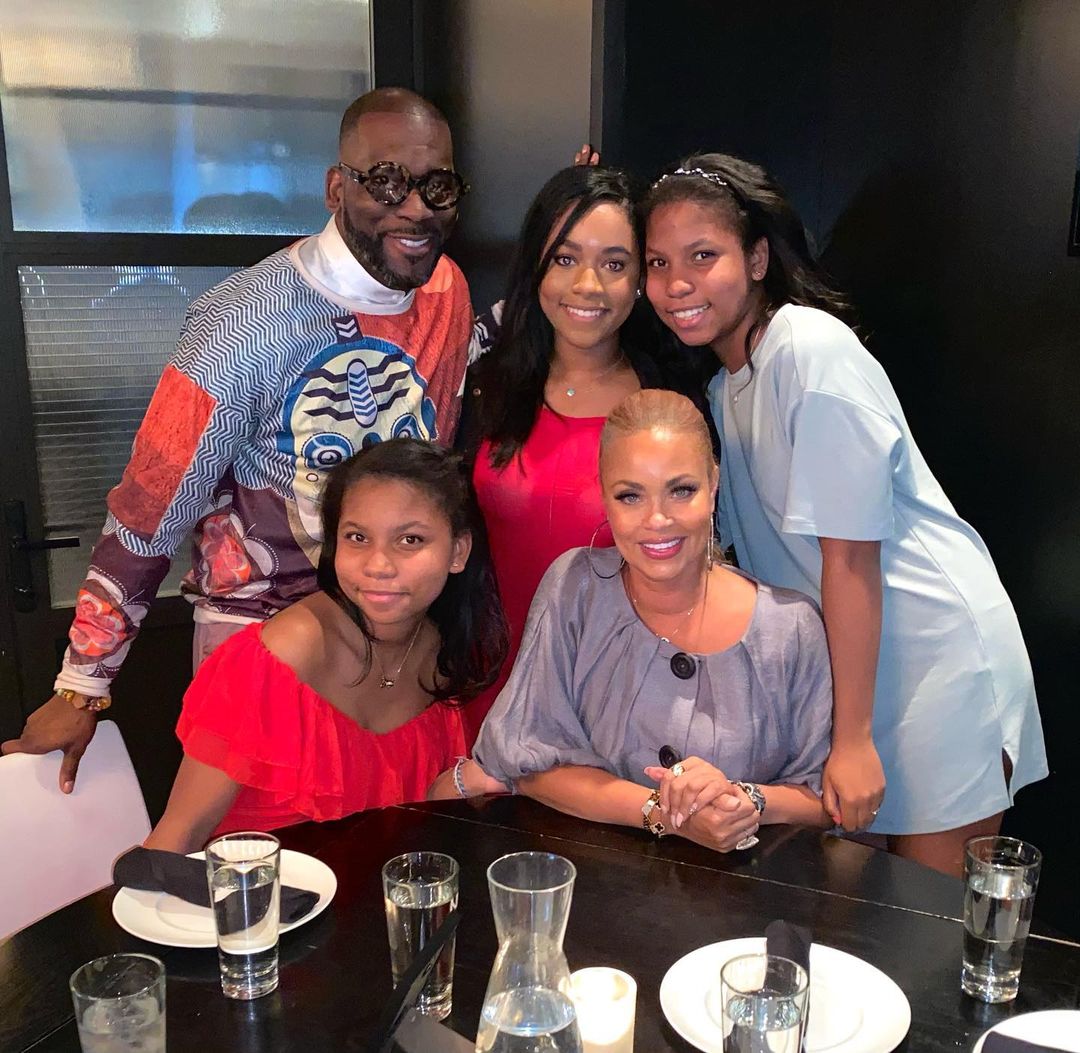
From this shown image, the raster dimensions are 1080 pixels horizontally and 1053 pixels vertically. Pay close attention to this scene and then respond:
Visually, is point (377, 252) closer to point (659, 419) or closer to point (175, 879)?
point (659, 419)

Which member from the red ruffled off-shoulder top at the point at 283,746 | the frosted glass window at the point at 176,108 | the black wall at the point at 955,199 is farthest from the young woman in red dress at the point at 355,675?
the frosted glass window at the point at 176,108

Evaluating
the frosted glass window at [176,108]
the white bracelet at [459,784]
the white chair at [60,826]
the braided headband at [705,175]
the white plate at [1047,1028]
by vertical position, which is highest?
the frosted glass window at [176,108]

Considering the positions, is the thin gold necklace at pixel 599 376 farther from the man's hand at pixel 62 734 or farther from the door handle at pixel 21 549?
the door handle at pixel 21 549

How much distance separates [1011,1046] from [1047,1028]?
0.27 ft

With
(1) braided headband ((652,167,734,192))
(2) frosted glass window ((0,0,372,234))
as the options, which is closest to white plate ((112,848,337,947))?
(1) braided headband ((652,167,734,192))

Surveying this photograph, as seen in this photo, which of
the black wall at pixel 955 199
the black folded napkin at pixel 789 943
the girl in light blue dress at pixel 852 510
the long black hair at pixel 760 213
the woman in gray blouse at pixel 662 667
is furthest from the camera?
the black wall at pixel 955 199

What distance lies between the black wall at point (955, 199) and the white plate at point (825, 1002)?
57.5 inches

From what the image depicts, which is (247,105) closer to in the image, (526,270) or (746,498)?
(526,270)

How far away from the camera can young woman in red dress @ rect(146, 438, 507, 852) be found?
1790mm

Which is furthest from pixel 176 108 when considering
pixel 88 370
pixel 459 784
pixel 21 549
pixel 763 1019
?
pixel 763 1019

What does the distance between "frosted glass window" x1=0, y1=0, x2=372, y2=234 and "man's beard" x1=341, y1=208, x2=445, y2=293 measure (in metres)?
1.16

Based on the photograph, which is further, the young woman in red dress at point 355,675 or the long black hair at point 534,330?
the long black hair at point 534,330

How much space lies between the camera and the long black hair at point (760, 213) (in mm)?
1942

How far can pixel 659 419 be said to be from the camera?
1.73 meters
